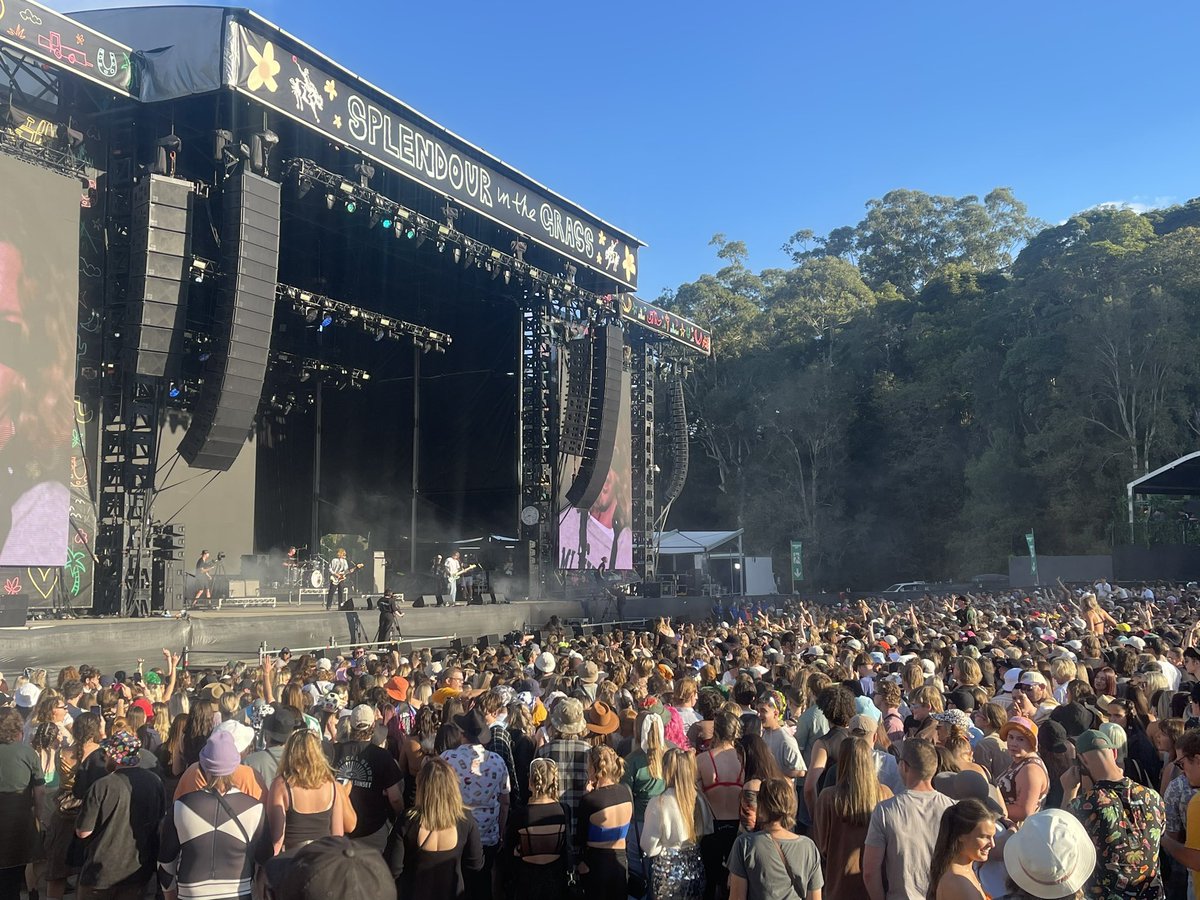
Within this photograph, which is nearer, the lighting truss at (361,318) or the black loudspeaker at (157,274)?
the black loudspeaker at (157,274)

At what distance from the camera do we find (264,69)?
49.3ft

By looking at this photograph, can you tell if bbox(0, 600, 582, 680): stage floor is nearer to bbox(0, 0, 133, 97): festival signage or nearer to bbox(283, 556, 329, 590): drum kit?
bbox(283, 556, 329, 590): drum kit

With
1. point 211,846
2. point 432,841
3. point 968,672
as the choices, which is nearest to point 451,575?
point 968,672

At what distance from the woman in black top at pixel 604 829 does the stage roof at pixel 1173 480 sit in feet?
74.1

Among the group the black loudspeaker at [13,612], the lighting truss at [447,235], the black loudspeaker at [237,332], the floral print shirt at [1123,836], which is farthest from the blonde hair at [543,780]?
the lighting truss at [447,235]

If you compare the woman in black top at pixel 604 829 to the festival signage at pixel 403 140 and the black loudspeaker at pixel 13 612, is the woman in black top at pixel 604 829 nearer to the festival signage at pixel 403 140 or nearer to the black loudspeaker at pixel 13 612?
the black loudspeaker at pixel 13 612

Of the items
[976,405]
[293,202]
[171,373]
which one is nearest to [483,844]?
[171,373]

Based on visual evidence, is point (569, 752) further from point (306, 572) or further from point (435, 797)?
point (306, 572)

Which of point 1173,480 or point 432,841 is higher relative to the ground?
point 1173,480

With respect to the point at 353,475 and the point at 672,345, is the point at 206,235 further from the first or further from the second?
the point at 672,345

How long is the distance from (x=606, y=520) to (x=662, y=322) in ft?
18.7

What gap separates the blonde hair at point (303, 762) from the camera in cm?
404

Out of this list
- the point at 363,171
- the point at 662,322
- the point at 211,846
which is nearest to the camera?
the point at 211,846

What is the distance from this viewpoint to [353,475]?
82.5 feet
